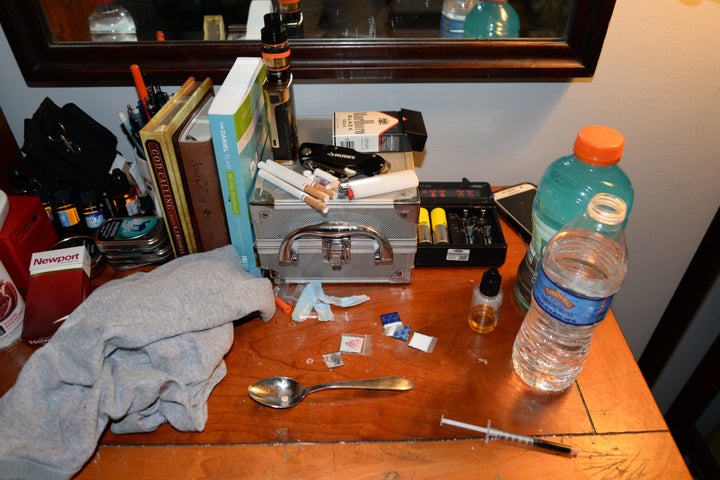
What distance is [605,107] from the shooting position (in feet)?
3.35

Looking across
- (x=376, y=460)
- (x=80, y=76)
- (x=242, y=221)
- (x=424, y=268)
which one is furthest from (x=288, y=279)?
(x=80, y=76)

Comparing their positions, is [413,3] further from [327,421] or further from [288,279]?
[327,421]

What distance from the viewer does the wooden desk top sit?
0.63 meters

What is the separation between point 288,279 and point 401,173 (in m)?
0.25

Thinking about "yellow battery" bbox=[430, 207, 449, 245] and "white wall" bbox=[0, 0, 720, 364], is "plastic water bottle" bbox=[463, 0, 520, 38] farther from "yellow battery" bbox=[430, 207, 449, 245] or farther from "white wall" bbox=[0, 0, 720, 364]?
"yellow battery" bbox=[430, 207, 449, 245]

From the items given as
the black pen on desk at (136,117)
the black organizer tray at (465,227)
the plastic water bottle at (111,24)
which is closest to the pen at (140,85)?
the black pen on desk at (136,117)

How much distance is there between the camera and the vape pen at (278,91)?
2.48 feet

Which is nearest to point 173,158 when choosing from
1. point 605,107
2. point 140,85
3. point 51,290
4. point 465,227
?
point 140,85

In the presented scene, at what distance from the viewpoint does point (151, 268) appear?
884mm

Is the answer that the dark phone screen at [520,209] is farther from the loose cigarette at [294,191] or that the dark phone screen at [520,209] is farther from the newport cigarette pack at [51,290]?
the newport cigarette pack at [51,290]

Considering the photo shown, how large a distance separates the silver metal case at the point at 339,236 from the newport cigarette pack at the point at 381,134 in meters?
0.02

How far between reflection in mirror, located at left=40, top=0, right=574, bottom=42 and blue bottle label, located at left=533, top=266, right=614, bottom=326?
0.51m

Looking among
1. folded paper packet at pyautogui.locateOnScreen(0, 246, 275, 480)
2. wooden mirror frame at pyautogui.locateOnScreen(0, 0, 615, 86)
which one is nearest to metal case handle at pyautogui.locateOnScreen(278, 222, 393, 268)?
folded paper packet at pyautogui.locateOnScreen(0, 246, 275, 480)

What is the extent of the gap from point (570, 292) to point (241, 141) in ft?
1.56
